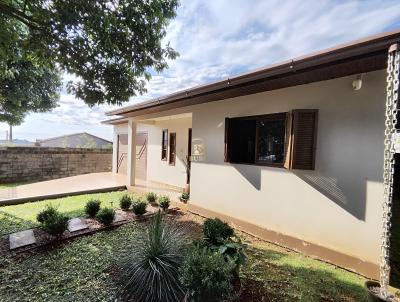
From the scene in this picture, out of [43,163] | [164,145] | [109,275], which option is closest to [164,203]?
[109,275]

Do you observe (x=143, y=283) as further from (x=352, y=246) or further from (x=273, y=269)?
(x=352, y=246)

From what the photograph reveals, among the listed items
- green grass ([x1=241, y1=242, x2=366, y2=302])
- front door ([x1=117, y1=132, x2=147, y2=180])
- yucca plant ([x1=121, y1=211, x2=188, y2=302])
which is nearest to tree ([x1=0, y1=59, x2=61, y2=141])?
front door ([x1=117, y1=132, x2=147, y2=180])

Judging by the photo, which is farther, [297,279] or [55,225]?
[55,225]

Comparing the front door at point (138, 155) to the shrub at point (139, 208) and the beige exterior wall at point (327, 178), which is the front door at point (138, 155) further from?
the beige exterior wall at point (327, 178)

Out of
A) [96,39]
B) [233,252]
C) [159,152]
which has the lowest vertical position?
[233,252]

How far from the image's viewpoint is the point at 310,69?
3.92 meters

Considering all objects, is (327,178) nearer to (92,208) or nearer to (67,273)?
(67,273)

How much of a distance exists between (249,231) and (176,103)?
4.32 meters

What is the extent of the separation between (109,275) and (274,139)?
421 cm

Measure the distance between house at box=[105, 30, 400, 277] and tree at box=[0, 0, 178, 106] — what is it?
150cm

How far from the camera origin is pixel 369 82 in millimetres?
3793

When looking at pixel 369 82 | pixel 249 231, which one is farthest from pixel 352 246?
pixel 369 82

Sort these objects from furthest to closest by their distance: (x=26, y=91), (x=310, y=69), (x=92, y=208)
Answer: (x=26, y=91) < (x=92, y=208) < (x=310, y=69)

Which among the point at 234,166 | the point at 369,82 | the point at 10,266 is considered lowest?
the point at 10,266
